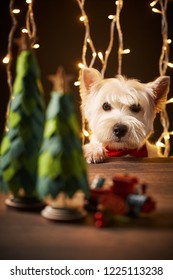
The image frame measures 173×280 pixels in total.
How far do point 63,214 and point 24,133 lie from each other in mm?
180

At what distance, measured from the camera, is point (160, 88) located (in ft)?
6.81

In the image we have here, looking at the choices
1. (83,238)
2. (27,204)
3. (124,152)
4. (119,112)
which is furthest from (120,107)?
(83,238)

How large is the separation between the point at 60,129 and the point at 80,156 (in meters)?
0.06

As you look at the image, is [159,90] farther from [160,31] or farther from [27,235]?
[27,235]

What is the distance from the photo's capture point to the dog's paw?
1.78 meters

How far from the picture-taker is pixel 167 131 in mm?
2936

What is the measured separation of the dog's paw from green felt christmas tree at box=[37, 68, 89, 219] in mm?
910

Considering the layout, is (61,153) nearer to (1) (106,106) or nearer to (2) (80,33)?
(1) (106,106)

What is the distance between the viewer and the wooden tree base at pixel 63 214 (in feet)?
2.91

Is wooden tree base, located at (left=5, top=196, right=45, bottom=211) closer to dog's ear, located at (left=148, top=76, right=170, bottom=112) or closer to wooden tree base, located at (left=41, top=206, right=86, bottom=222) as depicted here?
wooden tree base, located at (left=41, top=206, right=86, bottom=222)

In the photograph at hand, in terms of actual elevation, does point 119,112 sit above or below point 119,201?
above

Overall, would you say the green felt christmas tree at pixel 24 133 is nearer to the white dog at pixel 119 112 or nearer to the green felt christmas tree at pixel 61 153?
the green felt christmas tree at pixel 61 153
